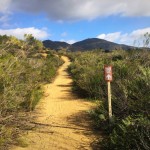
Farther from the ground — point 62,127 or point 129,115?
point 129,115

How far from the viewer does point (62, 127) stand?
9422mm

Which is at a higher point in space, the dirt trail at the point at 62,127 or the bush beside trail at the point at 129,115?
the bush beside trail at the point at 129,115

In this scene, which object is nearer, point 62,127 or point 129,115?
point 129,115

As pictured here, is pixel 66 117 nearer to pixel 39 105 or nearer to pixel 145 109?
pixel 39 105

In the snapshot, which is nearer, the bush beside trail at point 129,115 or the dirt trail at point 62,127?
the bush beside trail at point 129,115

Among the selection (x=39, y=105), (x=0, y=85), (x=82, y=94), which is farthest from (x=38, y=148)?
(x=82, y=94)

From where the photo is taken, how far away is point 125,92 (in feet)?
28.5

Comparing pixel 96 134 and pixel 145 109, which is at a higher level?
pixel 145 109

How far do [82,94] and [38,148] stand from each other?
8326 millimetres

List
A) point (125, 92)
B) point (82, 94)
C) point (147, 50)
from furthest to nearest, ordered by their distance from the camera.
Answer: point (147, 50) → point (82, 94) → point (125, 92)

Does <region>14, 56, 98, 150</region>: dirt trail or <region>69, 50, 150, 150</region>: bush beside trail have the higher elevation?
<region>69, 50, 150, 150</region>: bush beside trail

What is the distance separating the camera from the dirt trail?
25.5ft

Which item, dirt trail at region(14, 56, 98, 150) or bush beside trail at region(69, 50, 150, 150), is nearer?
bush beside trail at region(69, 50, 150, 150)

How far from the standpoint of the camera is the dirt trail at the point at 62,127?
7770mm
